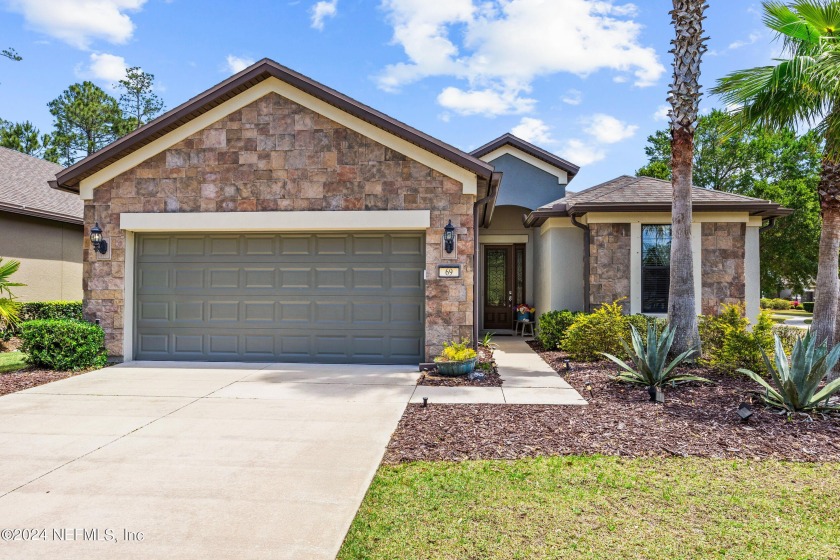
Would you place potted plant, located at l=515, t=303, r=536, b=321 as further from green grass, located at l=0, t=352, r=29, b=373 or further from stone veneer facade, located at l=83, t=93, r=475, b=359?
green grass, located at l=0, t=352, r=29, b=373

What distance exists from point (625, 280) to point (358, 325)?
20.7ft

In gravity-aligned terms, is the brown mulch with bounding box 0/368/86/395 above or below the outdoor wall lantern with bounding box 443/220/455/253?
below

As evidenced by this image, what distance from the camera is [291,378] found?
8.10 meters

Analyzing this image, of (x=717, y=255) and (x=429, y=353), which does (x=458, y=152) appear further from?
(x=717, y=255)

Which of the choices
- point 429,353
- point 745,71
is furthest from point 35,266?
point 745,71

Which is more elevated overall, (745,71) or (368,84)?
(368,84)

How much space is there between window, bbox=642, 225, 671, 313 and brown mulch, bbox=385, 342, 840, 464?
503 cm

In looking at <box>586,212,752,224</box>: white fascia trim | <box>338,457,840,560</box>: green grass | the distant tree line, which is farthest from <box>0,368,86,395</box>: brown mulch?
the distant tree line

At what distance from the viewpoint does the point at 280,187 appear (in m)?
9.11

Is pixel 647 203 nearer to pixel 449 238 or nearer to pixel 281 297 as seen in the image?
pixel 449 238

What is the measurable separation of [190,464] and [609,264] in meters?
9.79

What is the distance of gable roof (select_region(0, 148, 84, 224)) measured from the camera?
12.5 meters

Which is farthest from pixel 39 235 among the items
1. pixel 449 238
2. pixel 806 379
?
pixel 806 379

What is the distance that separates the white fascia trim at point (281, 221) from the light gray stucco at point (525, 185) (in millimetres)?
7055
